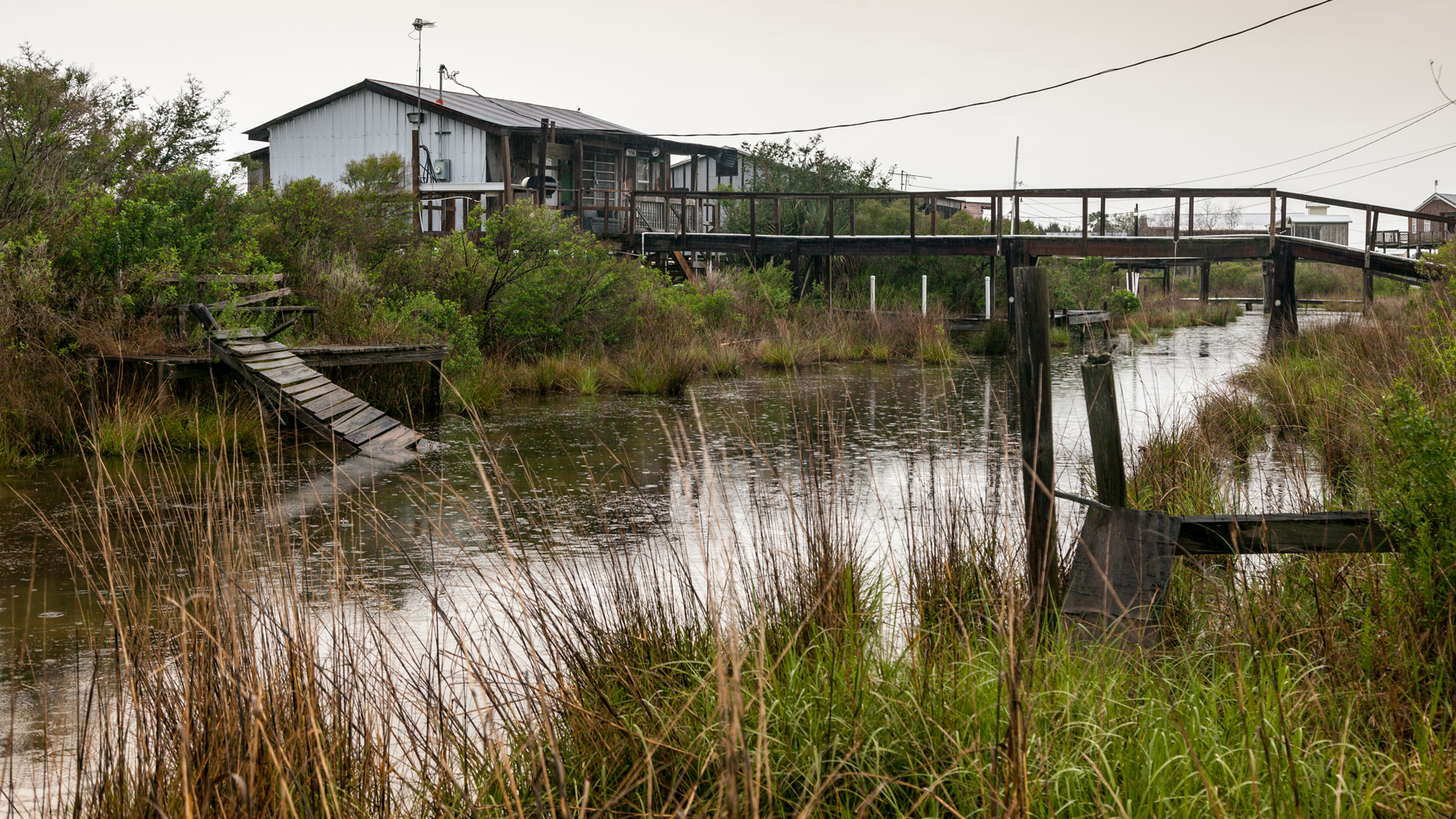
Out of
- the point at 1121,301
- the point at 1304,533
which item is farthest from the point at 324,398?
the point at 1121,301

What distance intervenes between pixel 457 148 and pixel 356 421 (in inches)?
680

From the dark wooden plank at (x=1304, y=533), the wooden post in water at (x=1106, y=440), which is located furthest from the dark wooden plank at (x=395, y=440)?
the dark wooden plank at (x=1304, y=533)

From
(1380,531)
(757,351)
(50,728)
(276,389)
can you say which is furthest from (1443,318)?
(757,351)

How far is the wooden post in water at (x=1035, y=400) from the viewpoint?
3809mm

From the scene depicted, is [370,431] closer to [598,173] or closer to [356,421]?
[356,421]

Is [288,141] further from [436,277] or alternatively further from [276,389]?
[276,389]

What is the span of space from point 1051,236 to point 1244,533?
19.9 m

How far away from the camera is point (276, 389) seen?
374 inches

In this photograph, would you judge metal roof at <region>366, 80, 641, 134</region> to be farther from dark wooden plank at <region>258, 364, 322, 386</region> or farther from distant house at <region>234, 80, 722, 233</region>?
dark wooden plank at <region>258, 364, 322, 386</region>

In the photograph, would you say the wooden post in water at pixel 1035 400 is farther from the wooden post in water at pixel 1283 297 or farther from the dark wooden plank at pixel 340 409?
the wooden post in water at pixel 1283 297

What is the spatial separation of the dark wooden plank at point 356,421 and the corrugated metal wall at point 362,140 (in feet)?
53.5

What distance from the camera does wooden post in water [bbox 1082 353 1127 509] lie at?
12.5 feet

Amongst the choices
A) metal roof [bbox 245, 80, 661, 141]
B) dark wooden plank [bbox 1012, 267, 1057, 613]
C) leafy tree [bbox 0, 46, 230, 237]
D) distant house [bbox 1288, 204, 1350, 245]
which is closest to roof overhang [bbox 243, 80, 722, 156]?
metal roof [bbox 245, 80, 661, 141]

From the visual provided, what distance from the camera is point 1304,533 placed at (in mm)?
3574
